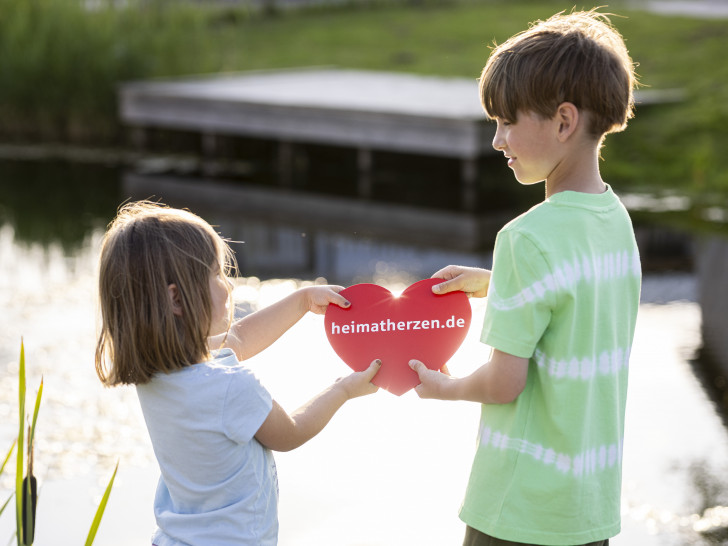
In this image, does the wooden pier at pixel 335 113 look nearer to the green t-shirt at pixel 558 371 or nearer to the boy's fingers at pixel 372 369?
the boy's fingers at pixel 372 369

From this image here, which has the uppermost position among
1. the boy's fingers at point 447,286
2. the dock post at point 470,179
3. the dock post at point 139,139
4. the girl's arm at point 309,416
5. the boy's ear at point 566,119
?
the boy's ear at point 566,119

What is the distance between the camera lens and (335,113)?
9.07 meters

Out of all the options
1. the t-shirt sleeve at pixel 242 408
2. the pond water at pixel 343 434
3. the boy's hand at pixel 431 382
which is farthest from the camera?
the pond water at pixel 343 434

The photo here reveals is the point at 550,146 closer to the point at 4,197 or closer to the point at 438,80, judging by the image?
the point at 4,197

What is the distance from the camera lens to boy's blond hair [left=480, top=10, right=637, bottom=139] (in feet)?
5.29

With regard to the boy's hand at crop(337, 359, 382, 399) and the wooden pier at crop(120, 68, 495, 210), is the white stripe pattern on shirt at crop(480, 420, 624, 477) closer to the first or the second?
the boy's hand at crop(337, 359, 382, 399)

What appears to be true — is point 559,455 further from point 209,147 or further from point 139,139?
point 139,139

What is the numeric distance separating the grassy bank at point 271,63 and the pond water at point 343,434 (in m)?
3.64

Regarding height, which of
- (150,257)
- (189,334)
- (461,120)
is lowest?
(461,120)

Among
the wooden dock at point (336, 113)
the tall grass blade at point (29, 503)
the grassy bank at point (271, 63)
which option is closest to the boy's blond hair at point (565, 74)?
the tall grass blade at point (29, 503)

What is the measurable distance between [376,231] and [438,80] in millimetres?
4224

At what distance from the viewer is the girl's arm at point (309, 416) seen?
1770 mm

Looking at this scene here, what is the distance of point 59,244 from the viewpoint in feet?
23.4

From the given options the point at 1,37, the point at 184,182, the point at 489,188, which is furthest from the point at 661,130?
the point at 1,37
